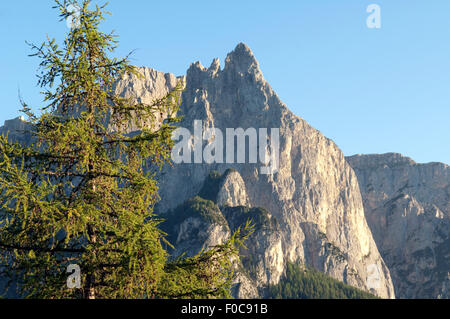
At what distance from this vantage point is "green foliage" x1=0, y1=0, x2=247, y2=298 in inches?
598

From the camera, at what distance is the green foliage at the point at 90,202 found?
1520 cm

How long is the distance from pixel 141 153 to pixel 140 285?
470 cm

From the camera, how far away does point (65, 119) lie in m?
17.2

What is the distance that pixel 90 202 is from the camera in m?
16.5

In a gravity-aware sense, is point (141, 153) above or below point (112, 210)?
above

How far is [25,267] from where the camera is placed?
617 inches

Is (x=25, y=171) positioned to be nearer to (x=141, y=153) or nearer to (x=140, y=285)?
(x=141, y=153)
